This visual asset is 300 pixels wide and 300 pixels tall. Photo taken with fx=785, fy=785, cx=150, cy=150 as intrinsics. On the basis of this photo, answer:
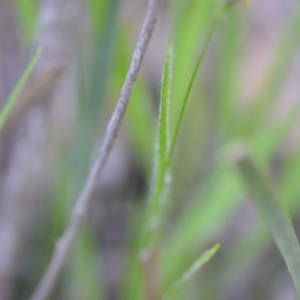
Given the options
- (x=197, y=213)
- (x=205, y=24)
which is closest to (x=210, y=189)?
(x=197, y=213)

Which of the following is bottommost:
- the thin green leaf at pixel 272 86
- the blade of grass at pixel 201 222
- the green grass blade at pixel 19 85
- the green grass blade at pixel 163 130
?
the blade of grass at pixel 201 222

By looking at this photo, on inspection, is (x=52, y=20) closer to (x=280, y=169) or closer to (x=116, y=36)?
(x=116, y=36)

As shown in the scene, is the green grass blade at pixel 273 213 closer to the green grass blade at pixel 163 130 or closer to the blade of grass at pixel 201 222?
the green grass blade at pixel 163 130

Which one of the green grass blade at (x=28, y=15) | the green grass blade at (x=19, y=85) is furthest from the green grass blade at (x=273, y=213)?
the green grass blade at (x=28, y=15)

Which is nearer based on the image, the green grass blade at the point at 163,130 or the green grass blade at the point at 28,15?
the green grass blade at the point at 163,130

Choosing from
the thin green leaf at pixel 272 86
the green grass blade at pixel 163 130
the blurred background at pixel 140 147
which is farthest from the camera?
the thin green leaf at pixel 272 86

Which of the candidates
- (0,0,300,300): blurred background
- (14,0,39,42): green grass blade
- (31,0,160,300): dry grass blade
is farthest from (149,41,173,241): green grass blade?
(14,0,39,42): green grass blade

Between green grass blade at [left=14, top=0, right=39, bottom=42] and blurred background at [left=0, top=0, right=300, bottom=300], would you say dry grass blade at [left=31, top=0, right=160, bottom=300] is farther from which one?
green grass blade at [left=14, top=0, right=39, bottom=42]
